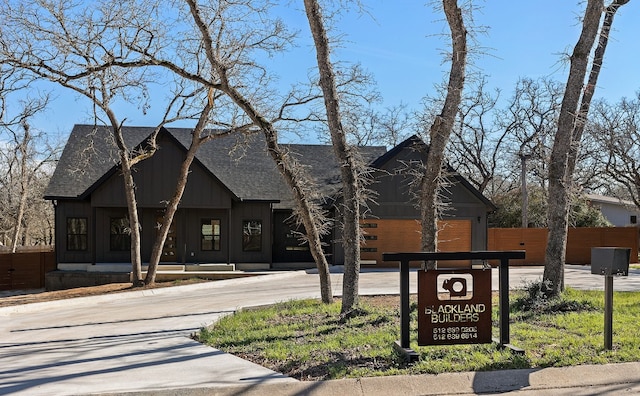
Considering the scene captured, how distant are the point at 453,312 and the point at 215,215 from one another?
67.9ft

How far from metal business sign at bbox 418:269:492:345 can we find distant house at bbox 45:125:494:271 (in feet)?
59.4

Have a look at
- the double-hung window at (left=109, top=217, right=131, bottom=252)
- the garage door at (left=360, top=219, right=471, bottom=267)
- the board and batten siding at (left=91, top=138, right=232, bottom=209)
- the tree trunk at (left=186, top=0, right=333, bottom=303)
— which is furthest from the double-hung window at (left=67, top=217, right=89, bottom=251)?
the tree trunk at (left=186, top=0, right=333, bottom=303)

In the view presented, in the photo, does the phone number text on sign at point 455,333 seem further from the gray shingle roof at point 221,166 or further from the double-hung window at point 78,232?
the double-hung window at point 78,232

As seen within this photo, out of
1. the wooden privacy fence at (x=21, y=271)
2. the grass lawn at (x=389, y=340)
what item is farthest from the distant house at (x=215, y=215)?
the grass lawn at (x=389, y=340)

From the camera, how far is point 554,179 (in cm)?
1158

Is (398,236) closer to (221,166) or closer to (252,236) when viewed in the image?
Result: (252,236)

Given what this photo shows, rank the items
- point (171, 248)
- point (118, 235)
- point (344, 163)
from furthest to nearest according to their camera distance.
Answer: point (171, 248), point (118, 235), point (344, 163)

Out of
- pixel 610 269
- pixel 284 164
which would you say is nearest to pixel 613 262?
pixel 610 269

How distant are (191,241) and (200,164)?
373cm

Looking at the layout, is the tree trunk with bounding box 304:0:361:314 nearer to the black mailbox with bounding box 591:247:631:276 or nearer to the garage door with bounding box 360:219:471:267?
the black mailbox with bounding box 591:247:631:276

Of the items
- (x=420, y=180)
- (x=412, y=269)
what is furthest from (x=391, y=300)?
(x=412, y=269)

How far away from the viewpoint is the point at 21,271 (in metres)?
28.0

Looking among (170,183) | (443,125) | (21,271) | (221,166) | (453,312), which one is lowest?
(21,271)

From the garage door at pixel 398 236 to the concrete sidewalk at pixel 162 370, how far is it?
13923mm
